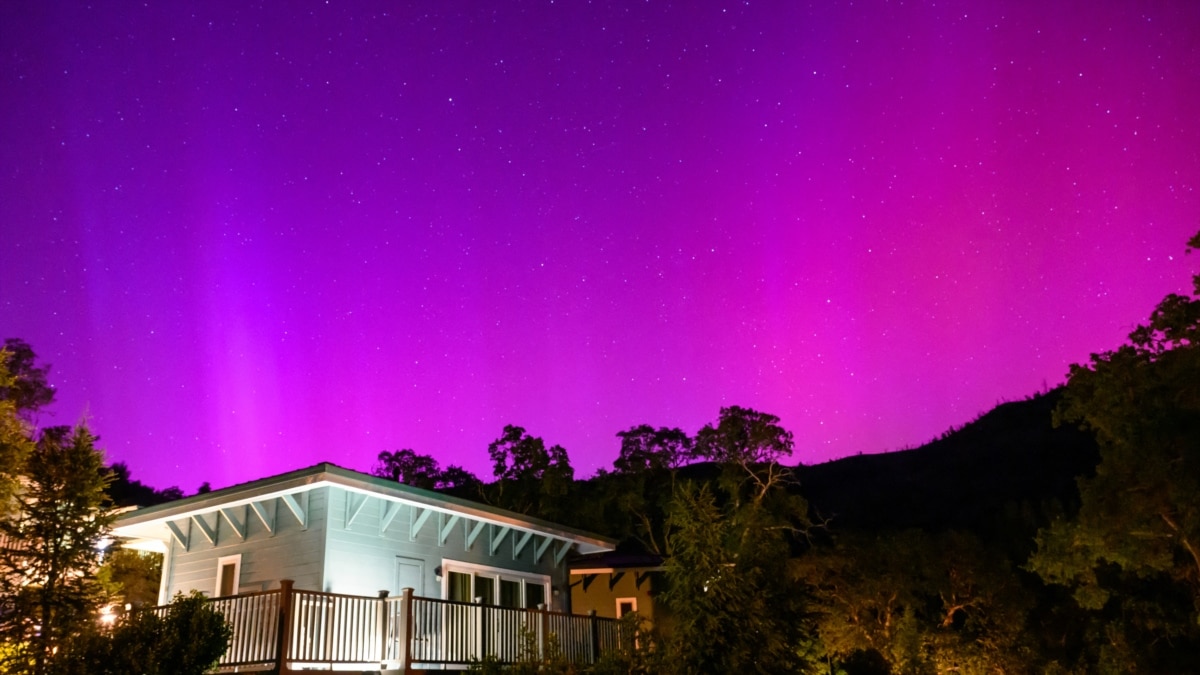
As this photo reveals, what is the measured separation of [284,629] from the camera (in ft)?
44.8

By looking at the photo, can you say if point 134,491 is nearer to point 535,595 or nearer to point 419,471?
point 419,471

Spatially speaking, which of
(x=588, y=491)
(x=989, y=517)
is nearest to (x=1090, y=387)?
(x=588, y=491)

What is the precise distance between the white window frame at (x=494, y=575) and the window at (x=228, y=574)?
401cm

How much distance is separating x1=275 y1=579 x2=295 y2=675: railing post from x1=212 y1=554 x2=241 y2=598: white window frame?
3.92 metres

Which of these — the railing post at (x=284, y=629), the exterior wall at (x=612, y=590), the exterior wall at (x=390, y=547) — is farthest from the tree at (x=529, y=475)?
the railing post at (x=284, y=629)

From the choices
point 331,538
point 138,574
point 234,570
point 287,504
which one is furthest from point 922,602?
point 138,574

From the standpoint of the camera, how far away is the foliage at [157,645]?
1270 cm

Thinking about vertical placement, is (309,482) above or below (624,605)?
above

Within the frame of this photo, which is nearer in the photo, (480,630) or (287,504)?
(287,504)

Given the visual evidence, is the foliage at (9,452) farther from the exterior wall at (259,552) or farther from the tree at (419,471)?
the tree at (419,471)

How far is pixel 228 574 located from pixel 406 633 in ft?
14.6

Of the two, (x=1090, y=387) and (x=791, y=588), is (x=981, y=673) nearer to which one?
(x=1090, y=387)

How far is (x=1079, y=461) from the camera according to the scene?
63094mm

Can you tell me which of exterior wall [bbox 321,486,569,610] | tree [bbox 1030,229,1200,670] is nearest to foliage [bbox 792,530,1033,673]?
tree [bbox 1030,229,1200,670]
